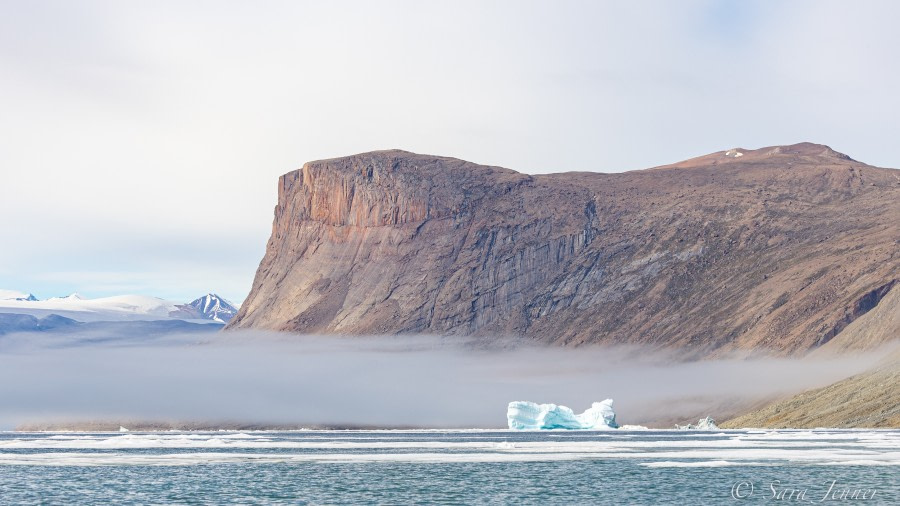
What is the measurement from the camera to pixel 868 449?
117938 millimetres

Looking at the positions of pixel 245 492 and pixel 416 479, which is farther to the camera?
pixel 416 479

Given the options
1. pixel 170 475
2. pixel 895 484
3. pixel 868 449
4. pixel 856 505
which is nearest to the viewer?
pixel 856 505

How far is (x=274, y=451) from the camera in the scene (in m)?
146

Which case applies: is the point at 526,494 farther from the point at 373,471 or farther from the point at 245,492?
the point at 373,471

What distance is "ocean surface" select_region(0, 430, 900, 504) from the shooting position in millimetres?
77750

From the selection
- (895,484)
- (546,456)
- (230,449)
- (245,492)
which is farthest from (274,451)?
(895,484)

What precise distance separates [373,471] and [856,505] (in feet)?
155

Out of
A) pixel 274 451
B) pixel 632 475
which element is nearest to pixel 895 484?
pixel 632 475

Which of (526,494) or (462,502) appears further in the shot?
(526,494)

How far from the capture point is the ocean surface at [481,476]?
77.8 m

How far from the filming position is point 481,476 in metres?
96.1

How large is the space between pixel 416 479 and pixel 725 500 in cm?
2920

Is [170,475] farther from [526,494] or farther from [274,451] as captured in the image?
[274,451]

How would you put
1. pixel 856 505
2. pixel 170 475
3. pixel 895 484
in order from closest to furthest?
1. pixel 856 505
2. pixel 895 484
3. pixel 170 475
